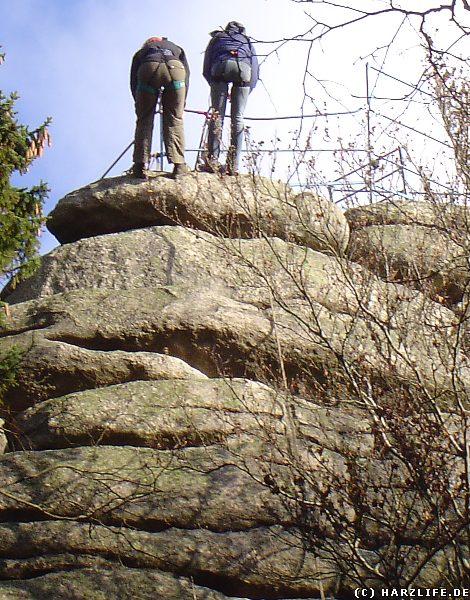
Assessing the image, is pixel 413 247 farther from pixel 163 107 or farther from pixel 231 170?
pixel 163 107

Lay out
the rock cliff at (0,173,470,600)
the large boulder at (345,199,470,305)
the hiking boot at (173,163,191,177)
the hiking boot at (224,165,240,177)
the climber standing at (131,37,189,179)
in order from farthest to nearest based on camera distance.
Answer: the hiking boot at (173,163,191,177), the climber standing at (131,37,189,179), the hiking boot at (224,165,240,177), the large boulder at (345,199,470,305), the rock cliff at (0,173,470,600)

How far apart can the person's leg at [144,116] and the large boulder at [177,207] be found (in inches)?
11.6

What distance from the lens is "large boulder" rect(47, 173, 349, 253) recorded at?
1020cm

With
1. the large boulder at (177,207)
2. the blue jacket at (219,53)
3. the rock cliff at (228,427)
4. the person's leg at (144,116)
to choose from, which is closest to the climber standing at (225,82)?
the blue jacket at (219,53)

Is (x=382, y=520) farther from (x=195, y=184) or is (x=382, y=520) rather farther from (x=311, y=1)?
(x=195, y=184)

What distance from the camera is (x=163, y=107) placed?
10.7 meters

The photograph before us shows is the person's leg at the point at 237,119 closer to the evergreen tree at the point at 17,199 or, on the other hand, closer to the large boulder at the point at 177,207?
the large boulder at the point at 177,207

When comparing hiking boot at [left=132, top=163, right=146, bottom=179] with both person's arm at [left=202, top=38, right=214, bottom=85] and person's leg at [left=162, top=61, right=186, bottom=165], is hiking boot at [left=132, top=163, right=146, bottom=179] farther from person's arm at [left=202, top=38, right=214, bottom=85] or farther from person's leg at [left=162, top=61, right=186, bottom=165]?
person's arm at [left=202, top=38, right=214, bottom=85]

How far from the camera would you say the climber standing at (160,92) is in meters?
10.5

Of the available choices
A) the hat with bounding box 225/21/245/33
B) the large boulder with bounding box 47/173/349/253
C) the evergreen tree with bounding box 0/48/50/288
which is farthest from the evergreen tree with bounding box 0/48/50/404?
the hat with bounding box 225/21/245/33

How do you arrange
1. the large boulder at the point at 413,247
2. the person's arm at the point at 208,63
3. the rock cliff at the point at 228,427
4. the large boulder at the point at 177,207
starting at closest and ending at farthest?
the rock cliff at the point at 228,427, the large boulder at the point at 413,247, the large boulder at the point at 177,207, the person's arm at the point at 208,63

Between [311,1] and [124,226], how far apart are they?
245 inches

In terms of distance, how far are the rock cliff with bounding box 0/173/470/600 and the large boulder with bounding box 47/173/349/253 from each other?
321mm

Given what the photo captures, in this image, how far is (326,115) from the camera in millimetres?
7426
